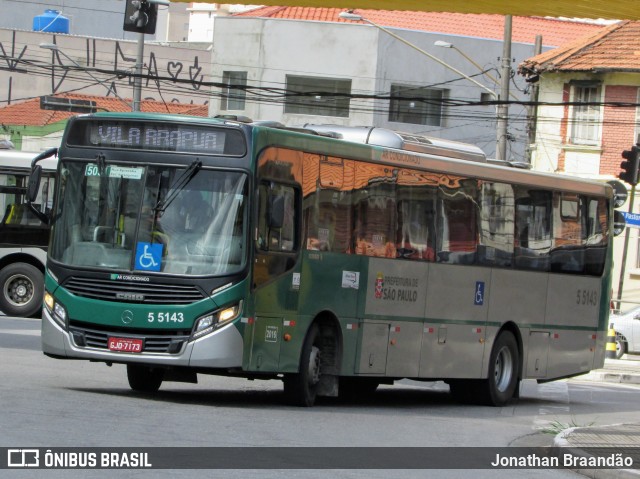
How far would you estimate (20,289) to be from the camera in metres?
26.9

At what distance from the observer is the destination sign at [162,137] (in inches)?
537

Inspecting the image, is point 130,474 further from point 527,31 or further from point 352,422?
point 527,31

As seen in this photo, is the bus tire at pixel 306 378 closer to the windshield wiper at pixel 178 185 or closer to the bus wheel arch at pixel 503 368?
the windshield wiper at pixel 178 185

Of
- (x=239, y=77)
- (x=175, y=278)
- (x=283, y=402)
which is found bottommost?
(x=283, y=402)

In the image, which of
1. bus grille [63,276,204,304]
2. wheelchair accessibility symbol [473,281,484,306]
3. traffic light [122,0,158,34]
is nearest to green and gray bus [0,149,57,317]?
traffic light [122,0,158,34]

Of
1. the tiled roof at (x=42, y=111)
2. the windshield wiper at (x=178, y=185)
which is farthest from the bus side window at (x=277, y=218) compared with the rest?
the tiled roof at (x=42, y=111)

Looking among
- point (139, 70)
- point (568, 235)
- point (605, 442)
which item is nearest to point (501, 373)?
point (568, 235)

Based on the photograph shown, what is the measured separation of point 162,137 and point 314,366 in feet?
9.52

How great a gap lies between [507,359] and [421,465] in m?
7.97

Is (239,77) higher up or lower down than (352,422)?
higher up

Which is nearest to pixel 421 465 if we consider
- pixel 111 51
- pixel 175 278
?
pixel 175 278

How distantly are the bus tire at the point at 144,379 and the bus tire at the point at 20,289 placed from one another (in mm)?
12334

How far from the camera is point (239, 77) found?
173 ft

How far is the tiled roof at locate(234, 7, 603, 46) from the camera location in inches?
2237
